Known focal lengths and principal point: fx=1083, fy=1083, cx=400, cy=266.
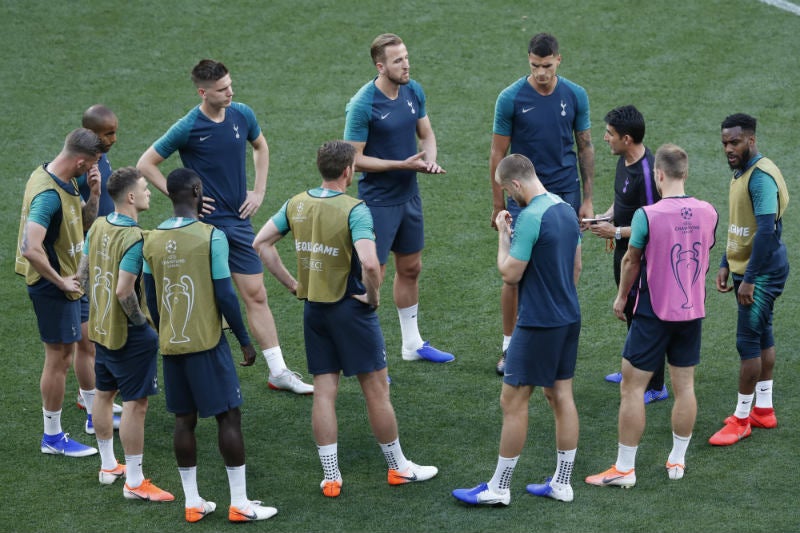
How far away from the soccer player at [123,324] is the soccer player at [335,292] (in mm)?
727

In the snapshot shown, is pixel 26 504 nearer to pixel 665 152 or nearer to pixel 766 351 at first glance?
pixel 665 152

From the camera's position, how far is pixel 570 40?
13.0m

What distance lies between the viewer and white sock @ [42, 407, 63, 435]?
22.3ft

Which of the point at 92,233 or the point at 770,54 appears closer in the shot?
the point at 92,233

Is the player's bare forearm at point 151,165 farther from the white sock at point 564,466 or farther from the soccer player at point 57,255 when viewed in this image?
the white sock at point 564,466

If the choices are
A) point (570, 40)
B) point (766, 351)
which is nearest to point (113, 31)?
point (570, 40)

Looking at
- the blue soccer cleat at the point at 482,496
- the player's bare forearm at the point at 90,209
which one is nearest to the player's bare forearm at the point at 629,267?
the blue soccer cleat at the point at 482,496

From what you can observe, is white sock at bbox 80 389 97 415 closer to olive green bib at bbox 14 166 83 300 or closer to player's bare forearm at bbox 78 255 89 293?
olive green bib at bbox 14 166 83 300

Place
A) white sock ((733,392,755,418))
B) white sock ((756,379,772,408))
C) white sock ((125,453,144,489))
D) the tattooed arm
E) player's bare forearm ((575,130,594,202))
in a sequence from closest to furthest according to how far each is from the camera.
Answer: the tattooed arm, white sock ((125,453,144,489)), white sock ((733,392,755,418)), white sock ((756,379,772,408)), player's bare forearm ((575,130,594,202))

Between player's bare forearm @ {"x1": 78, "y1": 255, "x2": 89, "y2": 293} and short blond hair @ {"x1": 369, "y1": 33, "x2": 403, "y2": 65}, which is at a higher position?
short blond hair @ {"x1": 369, "y1": 33, "x2": 403, "y2": 65}

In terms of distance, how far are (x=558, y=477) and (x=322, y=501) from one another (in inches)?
53.5

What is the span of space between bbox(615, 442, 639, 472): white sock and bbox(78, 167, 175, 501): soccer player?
2.61m

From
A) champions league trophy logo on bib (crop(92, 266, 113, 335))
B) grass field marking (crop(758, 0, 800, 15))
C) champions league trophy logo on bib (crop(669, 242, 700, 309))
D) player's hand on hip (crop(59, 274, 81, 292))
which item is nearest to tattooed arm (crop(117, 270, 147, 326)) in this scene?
champions league trophy logo on bib (crop(92, 266, 113, 335))

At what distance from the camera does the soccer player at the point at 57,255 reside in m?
6.48
